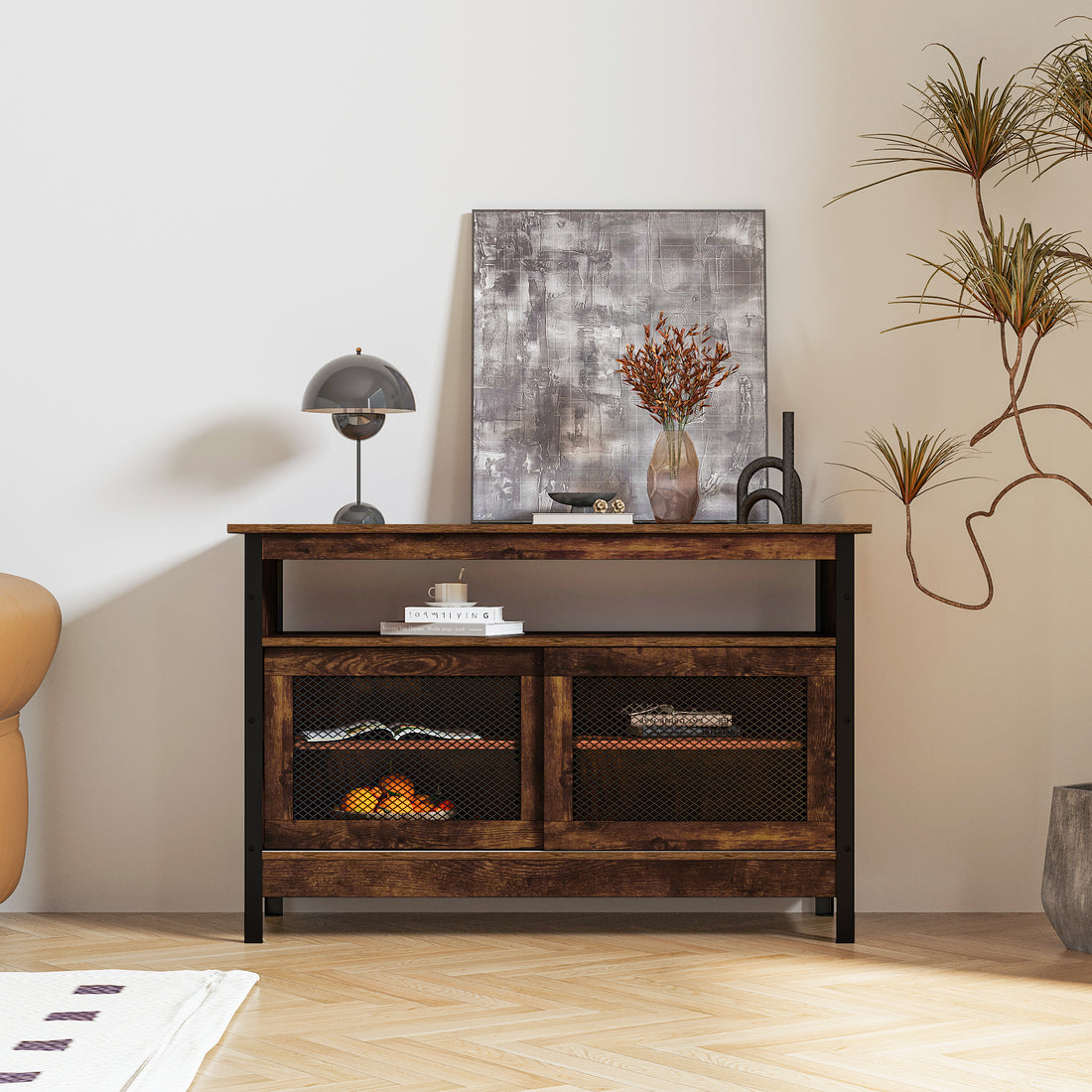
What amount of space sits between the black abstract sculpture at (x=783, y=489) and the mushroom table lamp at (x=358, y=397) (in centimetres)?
82

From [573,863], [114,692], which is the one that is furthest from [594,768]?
[114,692]

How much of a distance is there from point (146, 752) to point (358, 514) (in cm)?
88

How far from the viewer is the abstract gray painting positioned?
3.21m

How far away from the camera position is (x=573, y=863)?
281 centimetres

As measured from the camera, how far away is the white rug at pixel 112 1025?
1.98 m

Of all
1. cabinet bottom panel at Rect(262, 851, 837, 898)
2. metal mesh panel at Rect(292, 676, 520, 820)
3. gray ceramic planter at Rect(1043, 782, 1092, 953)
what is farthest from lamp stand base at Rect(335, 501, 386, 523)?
gray ceramic planter at Rect(1043, 782, 1092, 953)

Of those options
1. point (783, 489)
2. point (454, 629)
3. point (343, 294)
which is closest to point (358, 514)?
point (454, 629)

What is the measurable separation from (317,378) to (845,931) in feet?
5.77

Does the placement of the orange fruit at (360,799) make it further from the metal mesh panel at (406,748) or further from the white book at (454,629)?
the white book at (454,629)

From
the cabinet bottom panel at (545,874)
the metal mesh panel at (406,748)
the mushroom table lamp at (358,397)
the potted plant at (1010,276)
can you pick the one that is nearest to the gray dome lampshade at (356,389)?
the mushroom table lamp at (358,397)

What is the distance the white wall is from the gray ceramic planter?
0.37m

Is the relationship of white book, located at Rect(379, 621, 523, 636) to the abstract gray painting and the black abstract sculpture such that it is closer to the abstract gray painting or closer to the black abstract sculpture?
the abstract gray painting

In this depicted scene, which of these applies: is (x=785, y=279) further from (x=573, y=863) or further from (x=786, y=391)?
(x=573, y=863)

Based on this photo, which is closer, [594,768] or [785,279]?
[594,768]
